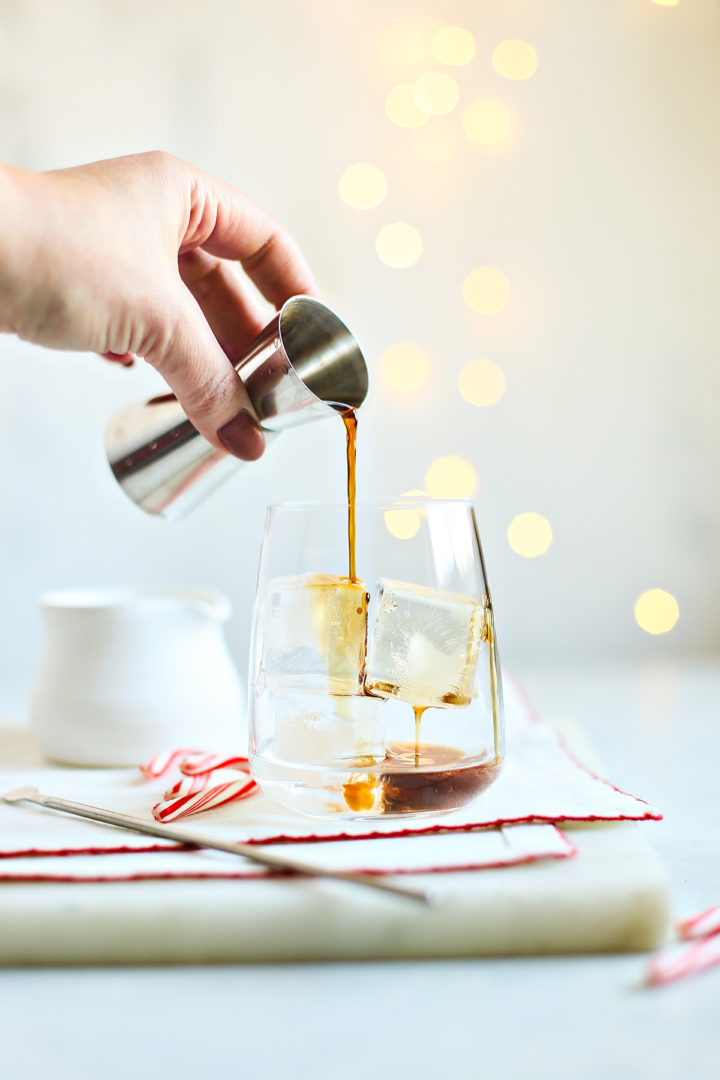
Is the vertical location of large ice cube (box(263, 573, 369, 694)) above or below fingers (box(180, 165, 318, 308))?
below

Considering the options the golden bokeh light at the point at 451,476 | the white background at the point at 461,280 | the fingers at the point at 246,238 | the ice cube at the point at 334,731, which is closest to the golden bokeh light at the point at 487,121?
the white background at the point at 461,280

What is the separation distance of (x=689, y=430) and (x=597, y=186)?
1.43 feet

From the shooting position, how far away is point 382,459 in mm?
1613

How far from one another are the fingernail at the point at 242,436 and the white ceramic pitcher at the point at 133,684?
20 centimetres

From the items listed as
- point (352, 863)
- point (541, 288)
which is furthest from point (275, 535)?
point (541, 288)

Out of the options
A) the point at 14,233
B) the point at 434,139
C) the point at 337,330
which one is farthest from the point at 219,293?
the point at 434,139

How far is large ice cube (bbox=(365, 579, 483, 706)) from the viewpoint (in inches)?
25.3

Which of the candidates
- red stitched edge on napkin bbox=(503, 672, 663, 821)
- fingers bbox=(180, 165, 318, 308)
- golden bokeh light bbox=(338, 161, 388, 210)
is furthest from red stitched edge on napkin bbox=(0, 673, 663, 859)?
golden bokeh light bbox=(338, 161, 388, 210)

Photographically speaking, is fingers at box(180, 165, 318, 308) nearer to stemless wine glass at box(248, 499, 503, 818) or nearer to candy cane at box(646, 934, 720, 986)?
stemless wine glass at box(248, 499, 503, 818)

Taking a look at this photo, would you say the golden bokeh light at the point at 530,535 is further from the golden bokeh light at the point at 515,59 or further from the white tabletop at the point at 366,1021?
the white tabletop at the point at 366,1021

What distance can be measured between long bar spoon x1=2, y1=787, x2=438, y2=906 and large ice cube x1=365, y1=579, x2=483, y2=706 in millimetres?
136

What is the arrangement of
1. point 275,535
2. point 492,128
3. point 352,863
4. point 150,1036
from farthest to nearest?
point 492,128
point 275,535
point 352,863
point 150,1036

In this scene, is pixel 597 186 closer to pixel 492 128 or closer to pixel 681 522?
pixel 492 128

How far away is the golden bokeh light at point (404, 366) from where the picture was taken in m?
1.60
